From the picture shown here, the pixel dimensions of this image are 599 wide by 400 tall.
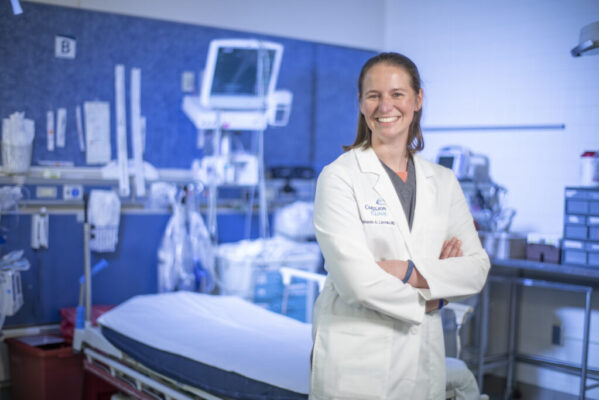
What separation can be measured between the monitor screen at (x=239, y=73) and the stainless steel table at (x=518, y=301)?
1.83m

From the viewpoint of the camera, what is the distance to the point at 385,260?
5.25 feet

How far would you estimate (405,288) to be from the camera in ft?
5.00

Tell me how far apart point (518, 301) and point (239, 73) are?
2376 millimetres

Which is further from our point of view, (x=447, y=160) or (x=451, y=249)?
(x=447, y=160)

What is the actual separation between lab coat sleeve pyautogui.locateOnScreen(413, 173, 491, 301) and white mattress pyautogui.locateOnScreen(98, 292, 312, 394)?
826mm

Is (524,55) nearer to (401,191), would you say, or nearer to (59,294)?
(401,191)

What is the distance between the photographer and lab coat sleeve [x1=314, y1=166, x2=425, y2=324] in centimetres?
150

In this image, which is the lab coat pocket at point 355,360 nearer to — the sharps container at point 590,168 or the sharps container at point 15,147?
the sharps container at point 590,168

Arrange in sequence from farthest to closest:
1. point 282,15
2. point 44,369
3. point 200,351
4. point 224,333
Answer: point 282,15 → point 44,369 → point 224,333 → point 200,351

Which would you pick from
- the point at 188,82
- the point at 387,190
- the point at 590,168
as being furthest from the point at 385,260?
the point at 188,82

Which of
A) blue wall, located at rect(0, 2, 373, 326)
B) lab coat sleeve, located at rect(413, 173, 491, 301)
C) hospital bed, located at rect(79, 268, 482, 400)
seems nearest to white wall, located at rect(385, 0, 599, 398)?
blue wall, located at rect(0, 2, 373, 326)

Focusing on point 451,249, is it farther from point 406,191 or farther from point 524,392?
point 524,392

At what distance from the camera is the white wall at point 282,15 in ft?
13.2

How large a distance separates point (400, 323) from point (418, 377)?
15 centimetres
